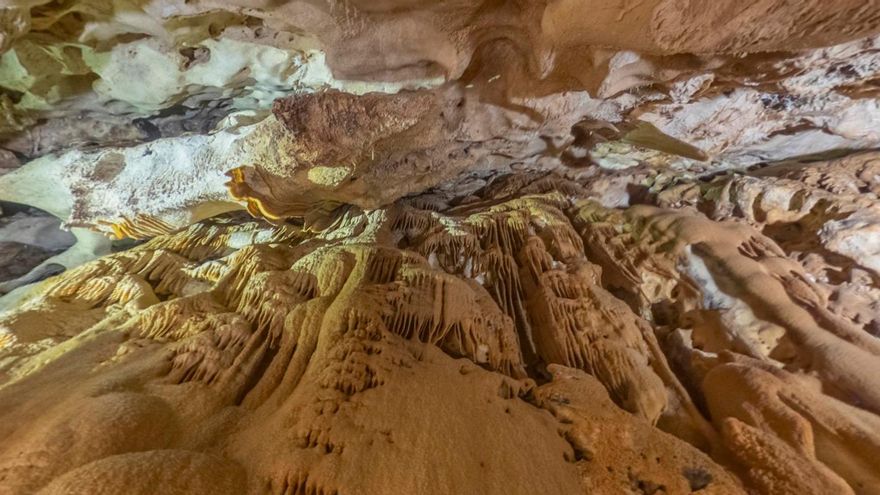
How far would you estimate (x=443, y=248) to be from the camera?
4590 mm

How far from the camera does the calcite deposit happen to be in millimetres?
2109

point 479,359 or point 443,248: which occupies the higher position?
point 443,248

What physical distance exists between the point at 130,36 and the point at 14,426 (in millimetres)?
3317

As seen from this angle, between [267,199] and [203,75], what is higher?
[203,75]

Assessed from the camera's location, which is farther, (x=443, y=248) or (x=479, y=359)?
(x=443, y=248)

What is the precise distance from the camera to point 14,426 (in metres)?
2.19

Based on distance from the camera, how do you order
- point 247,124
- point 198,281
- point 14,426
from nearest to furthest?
point 14,426 → point 198,281 → point 247,124

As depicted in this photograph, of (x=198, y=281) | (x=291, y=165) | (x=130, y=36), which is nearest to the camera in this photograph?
(x=130, y=36)

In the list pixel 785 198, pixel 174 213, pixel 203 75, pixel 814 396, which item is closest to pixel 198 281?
pixel 174 213

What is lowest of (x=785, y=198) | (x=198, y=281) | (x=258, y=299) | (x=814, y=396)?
(x=814, y=396)

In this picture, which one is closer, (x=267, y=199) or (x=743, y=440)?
(x=743, y=440)

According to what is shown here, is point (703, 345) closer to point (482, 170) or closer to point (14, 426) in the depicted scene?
point (482, 170)

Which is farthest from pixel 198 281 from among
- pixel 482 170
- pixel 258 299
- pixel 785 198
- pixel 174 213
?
pixel 785 198

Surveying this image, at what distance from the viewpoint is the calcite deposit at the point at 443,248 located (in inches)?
83.0
